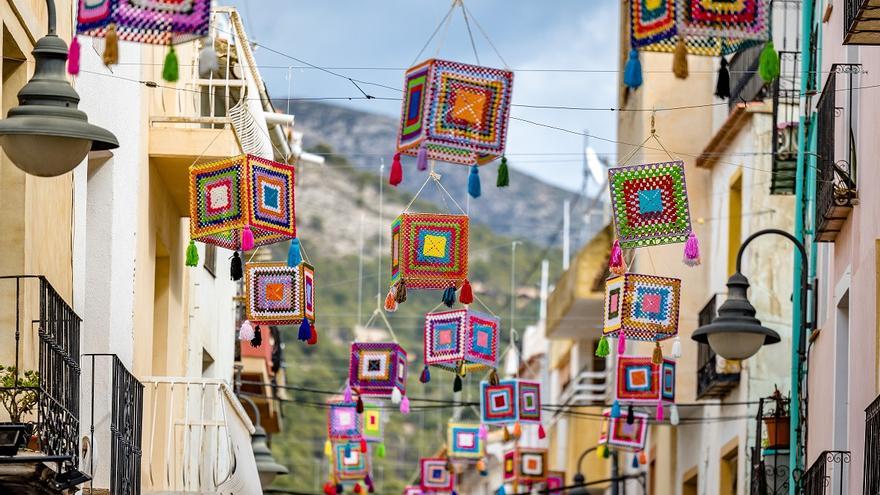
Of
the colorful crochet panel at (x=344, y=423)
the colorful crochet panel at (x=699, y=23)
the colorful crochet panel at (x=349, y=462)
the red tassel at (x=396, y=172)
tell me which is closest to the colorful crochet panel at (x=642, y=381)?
the colorful crochet panel at (x=344, y=423)

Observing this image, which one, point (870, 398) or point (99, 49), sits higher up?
point (99, 49)

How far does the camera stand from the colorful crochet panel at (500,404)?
29.6 metres

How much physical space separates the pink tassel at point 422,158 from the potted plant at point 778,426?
22.3ft

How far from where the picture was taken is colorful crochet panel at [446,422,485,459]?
34562mm

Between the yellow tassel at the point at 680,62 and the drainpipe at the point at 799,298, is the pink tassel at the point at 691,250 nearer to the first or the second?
the drainpipe at the point at 799,298

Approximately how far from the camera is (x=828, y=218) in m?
18.0

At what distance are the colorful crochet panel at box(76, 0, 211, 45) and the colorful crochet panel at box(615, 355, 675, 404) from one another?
531 inches

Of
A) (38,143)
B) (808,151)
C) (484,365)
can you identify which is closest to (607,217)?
(484,365)

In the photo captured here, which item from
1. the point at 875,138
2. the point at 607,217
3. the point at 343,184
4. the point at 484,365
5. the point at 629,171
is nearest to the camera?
the point at 875,138

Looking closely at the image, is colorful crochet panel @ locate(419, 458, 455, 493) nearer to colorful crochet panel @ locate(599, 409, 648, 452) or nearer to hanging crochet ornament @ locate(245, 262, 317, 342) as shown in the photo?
colorful crochet panel @ locate(599, 409, 648, 452)

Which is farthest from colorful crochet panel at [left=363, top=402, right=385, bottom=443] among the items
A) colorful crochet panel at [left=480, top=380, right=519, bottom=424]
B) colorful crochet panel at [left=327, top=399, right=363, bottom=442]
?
colorful crochet panel at [left=480, top=380, right=519, bottom=424]

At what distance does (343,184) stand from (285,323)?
123 metres

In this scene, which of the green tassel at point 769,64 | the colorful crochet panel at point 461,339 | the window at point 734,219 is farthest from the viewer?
the window at point 734,219

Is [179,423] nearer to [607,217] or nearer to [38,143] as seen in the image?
[38,143]
